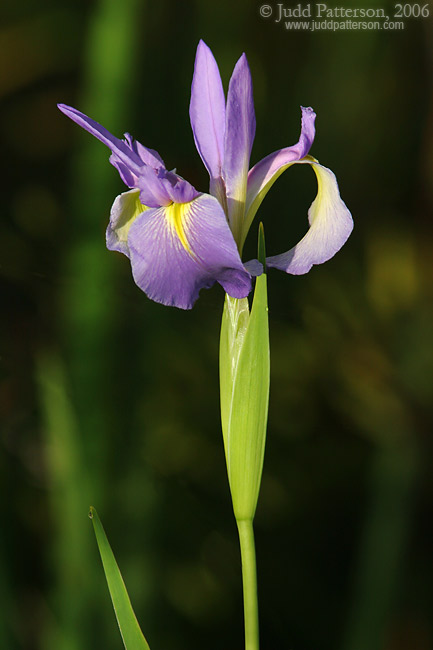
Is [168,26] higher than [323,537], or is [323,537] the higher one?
[168,26]

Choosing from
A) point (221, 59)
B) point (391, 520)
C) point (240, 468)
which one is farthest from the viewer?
point (221, 59)

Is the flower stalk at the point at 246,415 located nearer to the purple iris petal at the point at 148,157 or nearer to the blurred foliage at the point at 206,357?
the purple iris petal at the point at 148,157

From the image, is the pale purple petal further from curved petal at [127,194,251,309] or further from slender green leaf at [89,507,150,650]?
slender green leaf at [89,507,150,650]

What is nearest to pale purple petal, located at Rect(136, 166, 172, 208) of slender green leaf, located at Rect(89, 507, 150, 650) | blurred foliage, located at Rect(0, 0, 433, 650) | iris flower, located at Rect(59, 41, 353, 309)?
iris flower, located at Rect(59, 41, 353, 309)

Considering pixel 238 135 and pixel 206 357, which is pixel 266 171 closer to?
pixel 238 135

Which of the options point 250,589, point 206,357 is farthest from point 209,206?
point 206,357

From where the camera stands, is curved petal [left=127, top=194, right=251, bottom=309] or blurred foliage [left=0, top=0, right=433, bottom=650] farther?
blurred foliage [left=0, top=0, right=433, bottom=650]

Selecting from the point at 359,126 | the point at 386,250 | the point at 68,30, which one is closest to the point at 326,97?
the point at 359,126

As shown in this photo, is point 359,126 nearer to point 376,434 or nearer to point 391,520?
point 376,434
